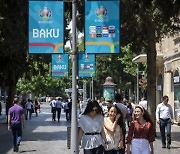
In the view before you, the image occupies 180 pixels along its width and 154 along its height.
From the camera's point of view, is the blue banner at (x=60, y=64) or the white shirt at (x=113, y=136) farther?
the blue banner at (x=60, y=64)

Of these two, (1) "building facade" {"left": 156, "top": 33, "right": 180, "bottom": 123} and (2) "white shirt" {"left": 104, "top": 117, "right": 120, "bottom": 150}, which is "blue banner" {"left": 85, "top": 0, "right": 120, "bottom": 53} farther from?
(1) "building facade" {"left": 156, "top": 33, "right": 180, "bottom": 123}

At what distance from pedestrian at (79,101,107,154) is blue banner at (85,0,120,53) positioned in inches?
43.8

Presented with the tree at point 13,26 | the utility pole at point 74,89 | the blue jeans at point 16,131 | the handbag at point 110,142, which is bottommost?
the blue jeans at point 16,131

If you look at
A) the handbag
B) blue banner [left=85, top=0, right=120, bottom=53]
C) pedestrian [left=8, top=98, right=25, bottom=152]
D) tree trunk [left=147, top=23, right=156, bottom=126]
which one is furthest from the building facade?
the handbag

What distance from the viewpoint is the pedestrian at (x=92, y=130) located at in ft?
29.9

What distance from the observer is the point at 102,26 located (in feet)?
30.2

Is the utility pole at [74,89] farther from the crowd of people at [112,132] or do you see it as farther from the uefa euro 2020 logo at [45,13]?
the uefa euro 2020 logo at [45,13]

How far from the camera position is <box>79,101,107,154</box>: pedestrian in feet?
29.9

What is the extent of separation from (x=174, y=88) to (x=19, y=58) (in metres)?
10.3

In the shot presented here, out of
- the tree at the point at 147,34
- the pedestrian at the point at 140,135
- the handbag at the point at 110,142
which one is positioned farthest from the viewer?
the tree at the point at 147,34

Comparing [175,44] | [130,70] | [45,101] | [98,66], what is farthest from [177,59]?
[45,101]

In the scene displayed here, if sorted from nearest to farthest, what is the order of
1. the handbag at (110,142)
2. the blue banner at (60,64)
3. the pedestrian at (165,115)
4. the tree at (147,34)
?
the handbag at (110,142)
the pedestrian at (165,115)
the tree at (147,34)
the blue banner at (60,64)

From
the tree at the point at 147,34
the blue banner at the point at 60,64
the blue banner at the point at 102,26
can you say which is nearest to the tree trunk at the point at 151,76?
the tree at the point at 147,34

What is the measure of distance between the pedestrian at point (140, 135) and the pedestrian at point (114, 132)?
0.74 meters
